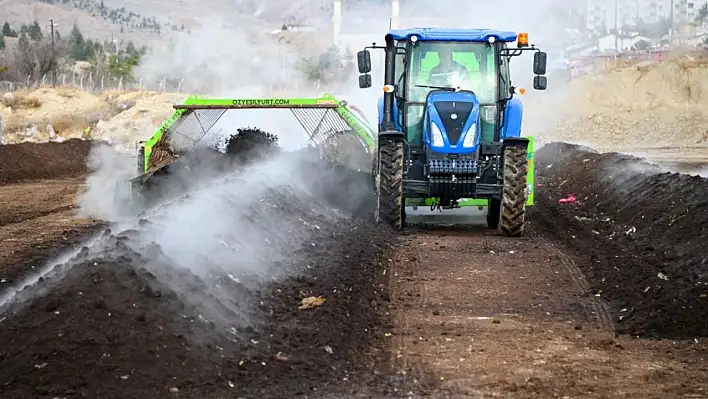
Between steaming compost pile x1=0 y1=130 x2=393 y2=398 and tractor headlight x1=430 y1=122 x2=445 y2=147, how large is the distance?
13.3 feet

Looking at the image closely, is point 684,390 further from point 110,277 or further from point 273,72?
point 273,72

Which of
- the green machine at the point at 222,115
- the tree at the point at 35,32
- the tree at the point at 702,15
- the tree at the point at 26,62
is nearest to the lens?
the green machine at the point at 222,115

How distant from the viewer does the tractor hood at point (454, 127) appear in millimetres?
16250

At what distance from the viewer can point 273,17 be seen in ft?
431

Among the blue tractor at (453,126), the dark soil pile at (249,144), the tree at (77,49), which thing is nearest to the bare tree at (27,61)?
the tree at (77,49)

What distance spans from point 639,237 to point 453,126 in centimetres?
318

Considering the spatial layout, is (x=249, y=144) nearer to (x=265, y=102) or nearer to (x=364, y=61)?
(x=265, y=102)

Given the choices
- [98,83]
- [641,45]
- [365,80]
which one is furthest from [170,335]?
[641,45]

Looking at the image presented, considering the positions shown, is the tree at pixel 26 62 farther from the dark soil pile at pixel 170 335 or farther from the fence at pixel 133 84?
the dark soil pile at pixel 170 335

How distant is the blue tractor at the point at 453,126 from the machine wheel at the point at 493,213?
16 mm

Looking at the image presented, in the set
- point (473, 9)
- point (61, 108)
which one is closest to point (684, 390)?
point (61, 108)

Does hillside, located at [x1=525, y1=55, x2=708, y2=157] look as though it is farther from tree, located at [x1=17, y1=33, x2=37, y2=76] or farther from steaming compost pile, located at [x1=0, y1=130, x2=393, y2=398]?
steaming compost pile, located at [x1=0, y1=130, x2=393, y2=398]

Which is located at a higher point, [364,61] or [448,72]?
[364,61]

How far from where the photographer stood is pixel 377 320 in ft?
34.0
